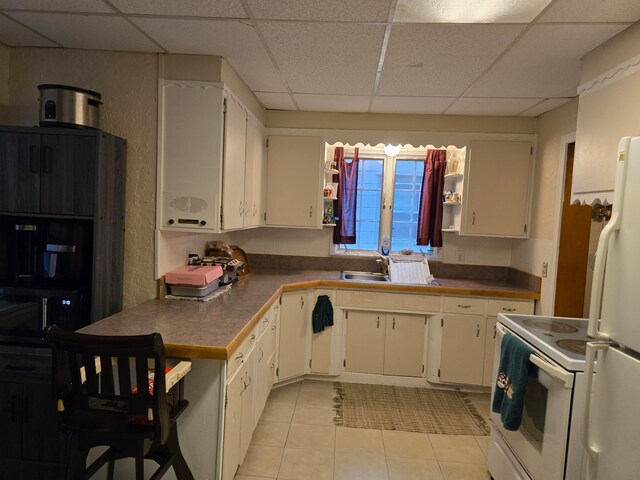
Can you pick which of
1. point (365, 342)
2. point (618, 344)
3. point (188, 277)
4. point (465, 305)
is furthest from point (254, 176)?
point (618, 344)

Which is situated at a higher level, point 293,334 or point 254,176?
point 254,176

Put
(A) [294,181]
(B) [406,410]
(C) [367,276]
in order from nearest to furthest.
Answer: (B) [406,410], (A) [294,181], (C) [367,276]

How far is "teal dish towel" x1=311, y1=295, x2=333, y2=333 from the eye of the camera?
3273mm

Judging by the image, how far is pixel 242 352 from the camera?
1968 mm

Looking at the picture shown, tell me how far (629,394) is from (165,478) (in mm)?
1812

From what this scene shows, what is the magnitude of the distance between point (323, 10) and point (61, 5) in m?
1.21

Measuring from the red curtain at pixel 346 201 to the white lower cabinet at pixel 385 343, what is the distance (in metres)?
0.85

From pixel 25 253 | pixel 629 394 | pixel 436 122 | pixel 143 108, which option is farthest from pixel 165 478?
pixel 436 122

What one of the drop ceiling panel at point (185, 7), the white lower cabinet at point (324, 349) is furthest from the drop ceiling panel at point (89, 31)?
the white lower cabinet at point (324, 349)

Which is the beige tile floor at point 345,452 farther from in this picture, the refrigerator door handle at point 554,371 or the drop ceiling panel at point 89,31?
the drop ceiling panel at point 89,31

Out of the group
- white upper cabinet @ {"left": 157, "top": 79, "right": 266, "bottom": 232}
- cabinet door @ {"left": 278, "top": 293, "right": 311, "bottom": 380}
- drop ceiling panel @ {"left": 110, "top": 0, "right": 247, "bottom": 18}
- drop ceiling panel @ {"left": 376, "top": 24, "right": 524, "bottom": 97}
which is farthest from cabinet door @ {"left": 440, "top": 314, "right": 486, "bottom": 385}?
drop ceiling panel @ {"left": 110, "top": 0, "right": 247, "bottom": 18}

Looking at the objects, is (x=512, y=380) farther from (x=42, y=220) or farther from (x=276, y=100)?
(x=276, y=100)

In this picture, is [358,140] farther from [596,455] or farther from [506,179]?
[596,455]

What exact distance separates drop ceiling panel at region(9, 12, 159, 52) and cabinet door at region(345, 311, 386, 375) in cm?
249
